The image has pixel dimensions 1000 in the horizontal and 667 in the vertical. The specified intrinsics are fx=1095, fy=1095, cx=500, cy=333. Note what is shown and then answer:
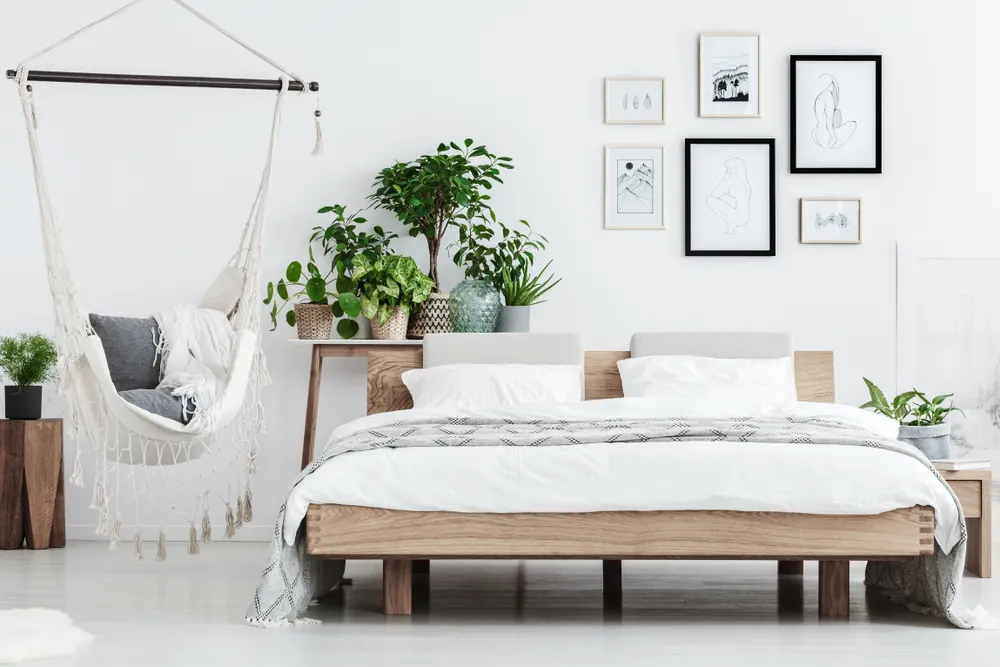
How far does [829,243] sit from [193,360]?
8.87 ft

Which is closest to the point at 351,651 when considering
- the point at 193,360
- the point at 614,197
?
the point at 193,360

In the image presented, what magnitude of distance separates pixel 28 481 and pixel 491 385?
6.45 ft

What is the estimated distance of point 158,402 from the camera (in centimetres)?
333

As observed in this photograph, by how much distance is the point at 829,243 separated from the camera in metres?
4.73

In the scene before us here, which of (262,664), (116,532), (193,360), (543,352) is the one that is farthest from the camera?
(543,352)

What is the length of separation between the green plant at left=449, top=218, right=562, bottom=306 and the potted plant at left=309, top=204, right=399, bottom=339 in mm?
330

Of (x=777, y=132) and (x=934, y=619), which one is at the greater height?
(x=777, y=132)

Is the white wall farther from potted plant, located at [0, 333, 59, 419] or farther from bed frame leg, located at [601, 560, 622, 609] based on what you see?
bed frame leg, located at [601, 560, 622, 609]

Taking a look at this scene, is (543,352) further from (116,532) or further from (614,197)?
A: (116,532)

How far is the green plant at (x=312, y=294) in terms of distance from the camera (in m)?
4.39

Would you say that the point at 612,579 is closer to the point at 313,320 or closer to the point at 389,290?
the point at 389,290

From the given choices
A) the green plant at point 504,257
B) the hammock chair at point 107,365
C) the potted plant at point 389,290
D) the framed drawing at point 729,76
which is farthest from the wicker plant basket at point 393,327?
the framed drawing at point 729,76

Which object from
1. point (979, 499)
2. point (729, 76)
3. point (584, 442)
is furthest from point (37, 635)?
point (729, 76)

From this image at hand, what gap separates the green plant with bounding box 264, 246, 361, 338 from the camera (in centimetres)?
439
